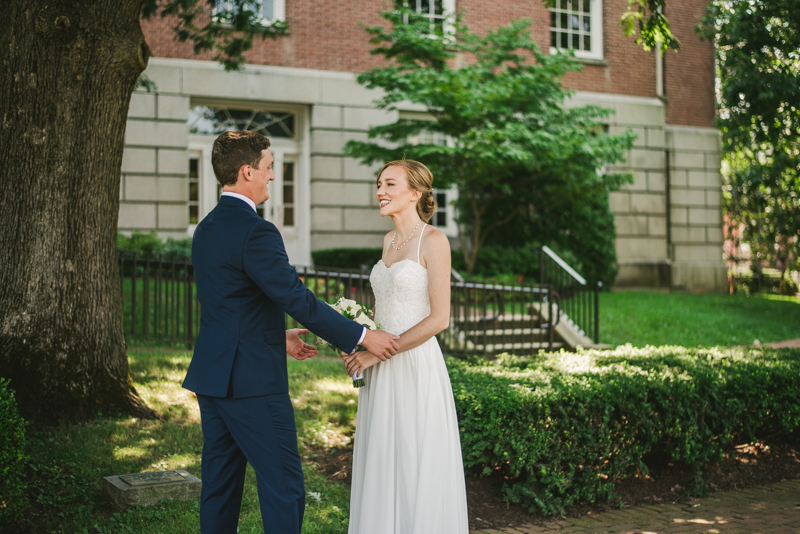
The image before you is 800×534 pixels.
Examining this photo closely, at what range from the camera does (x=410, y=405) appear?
12.5 ft

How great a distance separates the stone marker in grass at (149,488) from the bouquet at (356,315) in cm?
140

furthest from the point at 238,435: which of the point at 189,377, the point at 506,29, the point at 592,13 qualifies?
the point at 592,13

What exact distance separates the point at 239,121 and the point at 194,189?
1.88 metres

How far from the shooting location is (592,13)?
751 inches

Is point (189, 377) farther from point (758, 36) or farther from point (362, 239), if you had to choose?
point (758, 36)

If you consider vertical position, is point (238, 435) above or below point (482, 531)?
above

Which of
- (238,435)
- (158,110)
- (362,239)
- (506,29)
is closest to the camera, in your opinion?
(238,435)

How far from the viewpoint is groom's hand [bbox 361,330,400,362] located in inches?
140

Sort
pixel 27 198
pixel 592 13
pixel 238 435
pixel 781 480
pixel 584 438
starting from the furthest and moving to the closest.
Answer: pixel 592 13 → pixel 781 480 → pixel 27 198 → pixel 584 438 → pixel 238 435

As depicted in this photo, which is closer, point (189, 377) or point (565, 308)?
point (189, 377)

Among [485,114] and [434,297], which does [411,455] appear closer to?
[434,297]

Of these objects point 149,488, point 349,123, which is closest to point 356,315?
point 149,488

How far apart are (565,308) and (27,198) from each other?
381 inches

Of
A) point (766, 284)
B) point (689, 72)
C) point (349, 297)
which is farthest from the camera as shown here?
point (766, 284)
